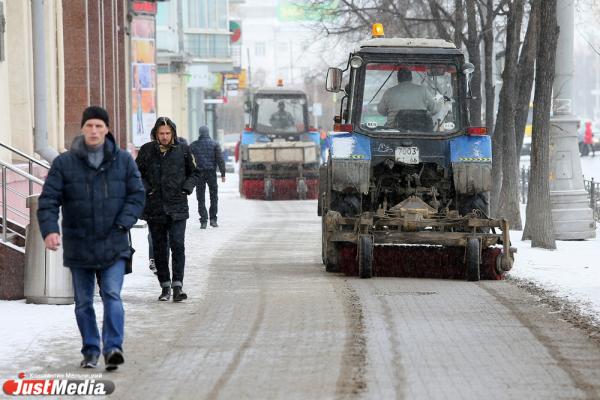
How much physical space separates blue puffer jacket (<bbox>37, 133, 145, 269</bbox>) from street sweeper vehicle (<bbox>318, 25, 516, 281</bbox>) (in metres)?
6.39

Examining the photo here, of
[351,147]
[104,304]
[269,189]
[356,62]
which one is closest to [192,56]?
[269,189]

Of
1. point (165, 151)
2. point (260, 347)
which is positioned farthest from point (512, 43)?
point (260, 347)

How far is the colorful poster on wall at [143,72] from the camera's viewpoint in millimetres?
32156

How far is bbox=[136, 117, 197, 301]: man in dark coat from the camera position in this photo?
13133 mm

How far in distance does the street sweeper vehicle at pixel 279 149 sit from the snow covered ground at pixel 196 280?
10821 millimetres

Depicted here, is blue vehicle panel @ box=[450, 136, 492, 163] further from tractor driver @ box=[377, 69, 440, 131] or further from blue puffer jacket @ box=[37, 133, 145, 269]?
blue puffer jacket @ box=[37, 133, 145, 269]

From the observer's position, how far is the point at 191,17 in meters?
74.2

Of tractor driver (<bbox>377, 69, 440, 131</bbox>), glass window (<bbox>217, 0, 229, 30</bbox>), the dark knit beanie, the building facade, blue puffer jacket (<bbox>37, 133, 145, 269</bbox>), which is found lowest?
blue puffer jacket (<bbox>37, 133, 145, 269</bbox>)

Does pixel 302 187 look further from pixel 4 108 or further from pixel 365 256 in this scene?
pixel 365 256

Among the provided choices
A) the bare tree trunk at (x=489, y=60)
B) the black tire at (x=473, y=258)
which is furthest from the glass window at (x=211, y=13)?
the black tire at (x=473, y=258)

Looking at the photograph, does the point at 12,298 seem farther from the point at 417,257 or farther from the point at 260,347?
the point at 417,257

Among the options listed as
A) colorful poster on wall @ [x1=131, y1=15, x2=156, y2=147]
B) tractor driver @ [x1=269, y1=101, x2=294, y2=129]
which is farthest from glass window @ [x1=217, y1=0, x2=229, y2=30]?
colorful poster on wall @ [x1=131, y1=15, x2=156, y2=147]

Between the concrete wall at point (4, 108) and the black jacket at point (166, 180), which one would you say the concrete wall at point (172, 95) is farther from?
the black jacket at point (166, 180)

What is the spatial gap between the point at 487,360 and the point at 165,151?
4.96 meters
